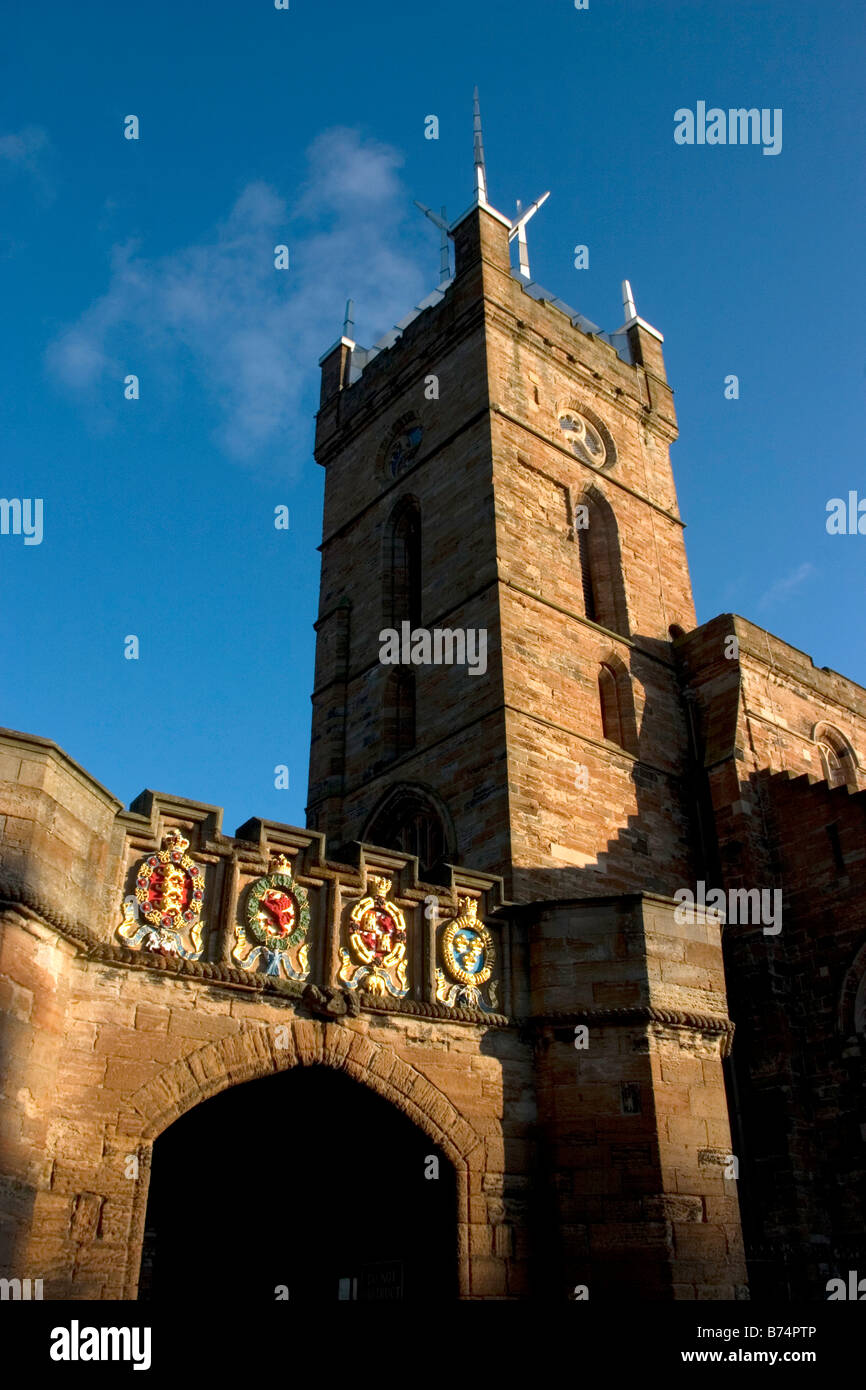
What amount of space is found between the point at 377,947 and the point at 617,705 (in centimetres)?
1064

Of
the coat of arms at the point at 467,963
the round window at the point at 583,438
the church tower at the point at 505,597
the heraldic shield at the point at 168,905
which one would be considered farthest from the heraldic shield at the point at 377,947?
the round window at the point at 583,438

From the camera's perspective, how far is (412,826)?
Answer: 17.7 metres

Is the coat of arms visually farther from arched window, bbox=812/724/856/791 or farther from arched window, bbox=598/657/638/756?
arched window, bbox=812/724/856/791

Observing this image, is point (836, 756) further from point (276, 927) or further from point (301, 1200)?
Result: point (276, 927)

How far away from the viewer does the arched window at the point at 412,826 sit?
663 inches

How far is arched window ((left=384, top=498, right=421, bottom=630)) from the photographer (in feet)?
68.4

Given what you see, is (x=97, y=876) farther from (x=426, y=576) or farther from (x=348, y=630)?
(x=348, y=630)

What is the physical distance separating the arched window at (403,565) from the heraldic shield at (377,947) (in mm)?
11333

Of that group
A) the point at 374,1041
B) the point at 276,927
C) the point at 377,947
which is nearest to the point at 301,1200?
the point at 374,1041

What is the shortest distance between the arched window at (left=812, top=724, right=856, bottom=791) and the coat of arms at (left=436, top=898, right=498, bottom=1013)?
1232cm

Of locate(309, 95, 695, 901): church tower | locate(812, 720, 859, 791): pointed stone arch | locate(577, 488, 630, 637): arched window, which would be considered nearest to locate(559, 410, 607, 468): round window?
locate(309, 95, 695, 901): church tower

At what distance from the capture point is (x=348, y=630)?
21734 mm

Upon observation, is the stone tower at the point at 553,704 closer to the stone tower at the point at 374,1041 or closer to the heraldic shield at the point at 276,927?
the stone tower at the point at 374,1041

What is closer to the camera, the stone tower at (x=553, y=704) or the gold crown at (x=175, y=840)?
the gold crown at (x=175, y=840)
